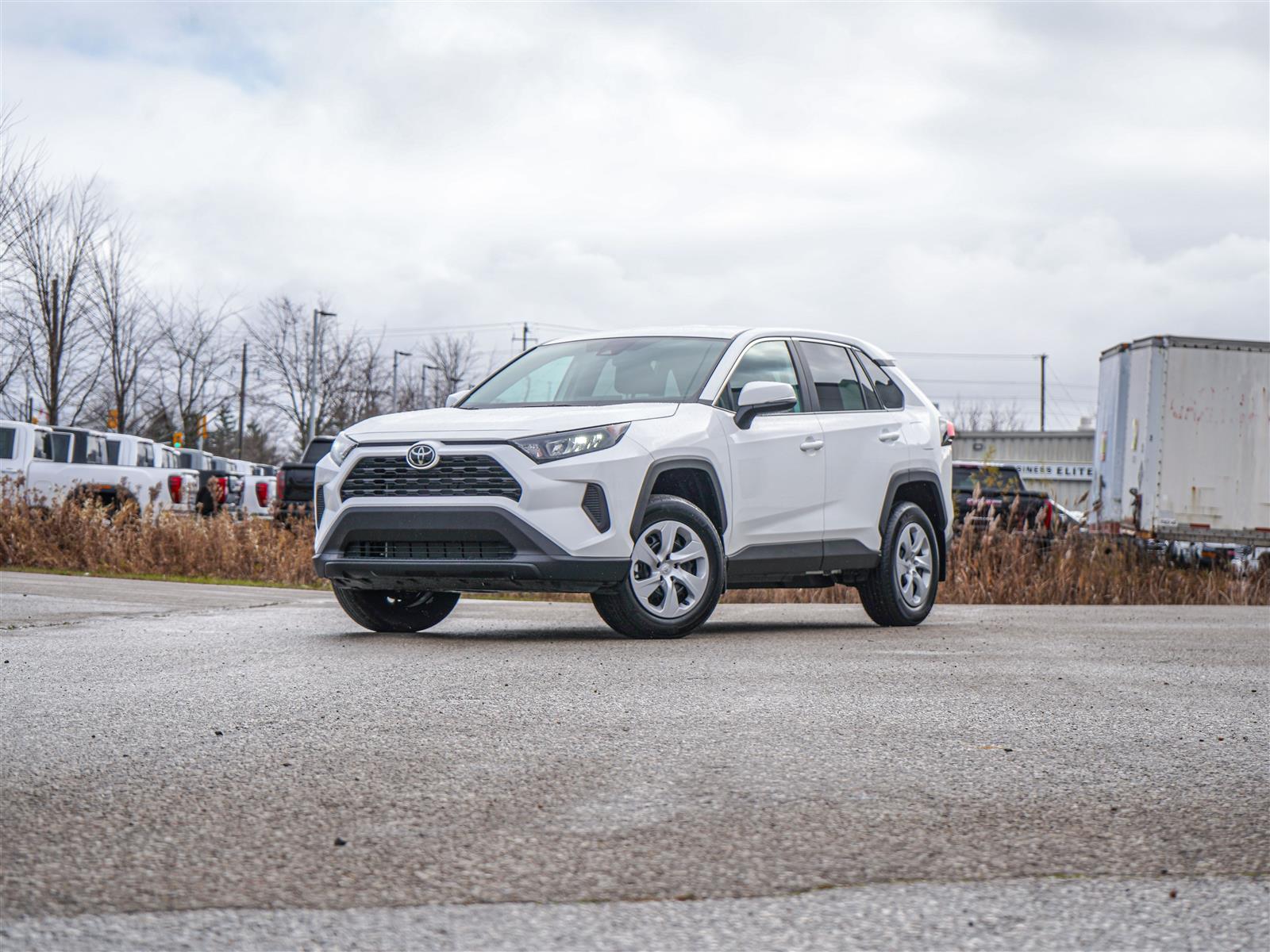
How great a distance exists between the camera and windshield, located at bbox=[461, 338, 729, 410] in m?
9.04

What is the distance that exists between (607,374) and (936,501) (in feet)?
8.80

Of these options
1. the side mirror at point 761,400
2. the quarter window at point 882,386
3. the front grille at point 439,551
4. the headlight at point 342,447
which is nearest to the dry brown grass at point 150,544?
the quarter window at point 882,386

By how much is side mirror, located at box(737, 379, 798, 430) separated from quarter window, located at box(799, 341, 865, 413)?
30.5 inches

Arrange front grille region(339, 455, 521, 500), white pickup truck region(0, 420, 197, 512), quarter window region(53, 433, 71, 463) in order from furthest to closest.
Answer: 1. quarter window region(53, 433, 71, 463)
2. white pickup truck region(0, 420, 197, 512)
3. front grille region(339, 455, 521, 500)

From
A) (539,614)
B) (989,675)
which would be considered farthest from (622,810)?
(539,614)

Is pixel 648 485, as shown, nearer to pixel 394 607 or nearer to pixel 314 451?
pixel 394 607

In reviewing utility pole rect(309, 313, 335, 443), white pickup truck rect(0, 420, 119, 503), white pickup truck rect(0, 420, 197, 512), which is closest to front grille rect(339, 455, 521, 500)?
white pickup truck rect(0, 420, 119, 503)

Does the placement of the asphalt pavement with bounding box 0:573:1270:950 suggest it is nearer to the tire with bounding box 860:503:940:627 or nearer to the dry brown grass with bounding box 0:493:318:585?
the tire with bounding box 860:503:940:627

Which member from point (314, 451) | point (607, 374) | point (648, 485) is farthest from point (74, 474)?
point (648, 485)

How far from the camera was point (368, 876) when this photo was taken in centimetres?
315

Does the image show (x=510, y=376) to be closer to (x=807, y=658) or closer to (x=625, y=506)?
(x=625, y=506)

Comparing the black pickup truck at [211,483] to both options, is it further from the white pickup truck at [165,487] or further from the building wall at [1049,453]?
the building wall at [1049,453]

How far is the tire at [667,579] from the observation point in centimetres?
828

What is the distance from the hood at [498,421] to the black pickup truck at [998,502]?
762 centimetres
